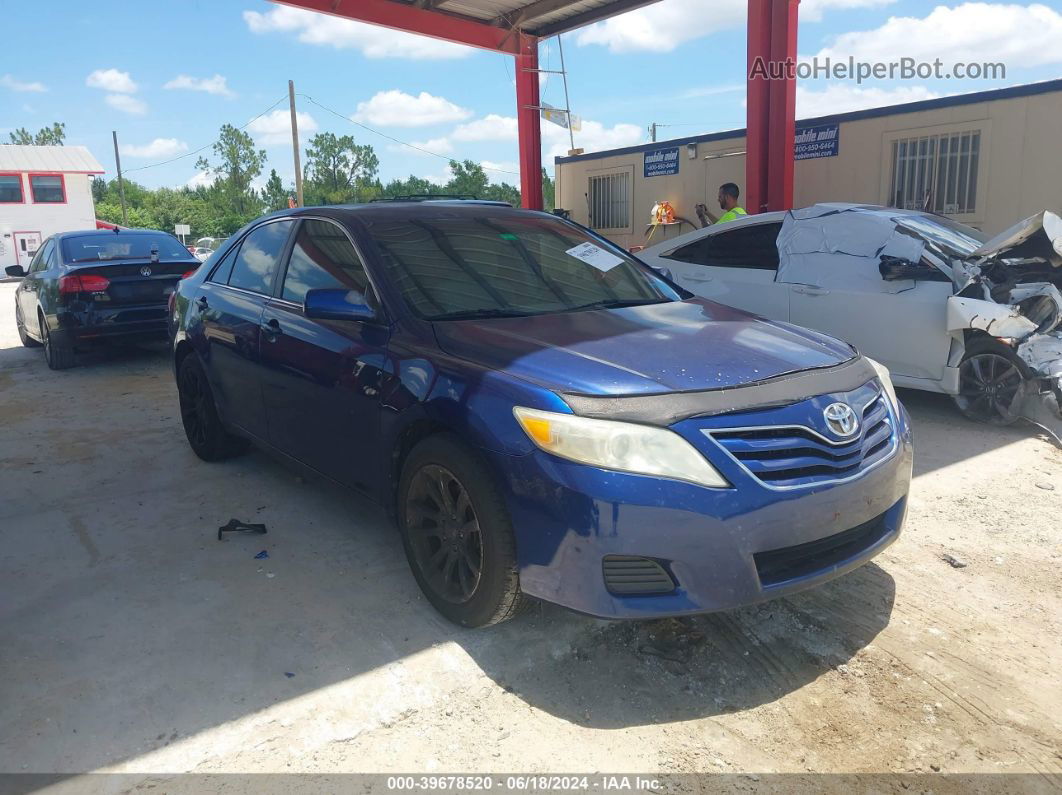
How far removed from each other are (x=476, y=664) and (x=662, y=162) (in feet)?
38.4

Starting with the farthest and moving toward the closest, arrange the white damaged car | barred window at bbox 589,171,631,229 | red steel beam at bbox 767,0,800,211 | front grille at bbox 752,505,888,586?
barred window at bbox 589,171,631,229
red steel beam at bbox 767,0,800,211
the white damaged car
front grille at bbox 752,505,888,586

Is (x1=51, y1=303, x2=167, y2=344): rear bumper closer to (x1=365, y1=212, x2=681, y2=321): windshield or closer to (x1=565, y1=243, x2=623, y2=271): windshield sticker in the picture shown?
(x1=365, y1=212, x2=681, y2=321): windshield

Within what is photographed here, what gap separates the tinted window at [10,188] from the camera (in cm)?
4184

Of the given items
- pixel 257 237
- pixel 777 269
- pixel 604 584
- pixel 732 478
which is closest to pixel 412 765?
pixel 604 584

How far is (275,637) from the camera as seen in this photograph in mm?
3115

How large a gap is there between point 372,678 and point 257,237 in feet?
9.21

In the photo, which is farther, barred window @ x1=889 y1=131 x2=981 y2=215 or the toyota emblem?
barred window @ x1=889 y1=131 x2=981 y2=215

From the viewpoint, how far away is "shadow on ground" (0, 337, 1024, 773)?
8.72ft

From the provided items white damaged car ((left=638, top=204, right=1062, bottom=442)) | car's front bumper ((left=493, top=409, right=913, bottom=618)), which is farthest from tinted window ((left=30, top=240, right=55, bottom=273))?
car's front bumper ((left=493, top=409, right=913, bottom=618))

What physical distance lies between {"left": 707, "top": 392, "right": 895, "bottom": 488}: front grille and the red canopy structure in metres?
7.47

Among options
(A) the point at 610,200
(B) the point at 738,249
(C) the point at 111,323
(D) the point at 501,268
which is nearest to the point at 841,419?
(D) the point at 501,268

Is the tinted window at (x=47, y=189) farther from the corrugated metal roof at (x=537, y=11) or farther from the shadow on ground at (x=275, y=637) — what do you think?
the shadow on ground at (x=275, y=637)

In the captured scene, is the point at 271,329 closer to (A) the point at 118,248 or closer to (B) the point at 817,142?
(A) the point at 118,248

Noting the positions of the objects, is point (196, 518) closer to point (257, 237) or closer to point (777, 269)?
point (257, 237)
